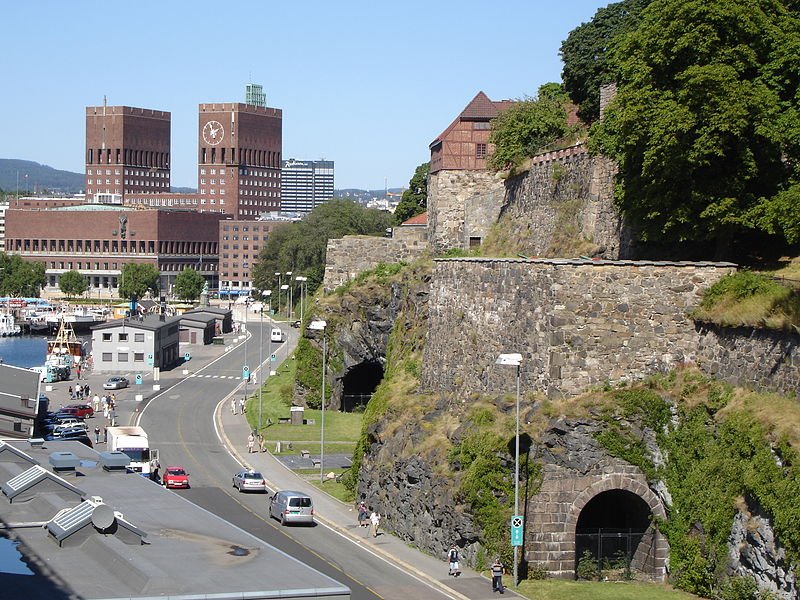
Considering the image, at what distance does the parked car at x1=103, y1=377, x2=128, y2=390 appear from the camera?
112m

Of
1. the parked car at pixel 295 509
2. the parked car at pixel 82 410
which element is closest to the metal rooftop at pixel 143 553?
the parked car at pixel 295 509

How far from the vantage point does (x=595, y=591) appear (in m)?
43.3

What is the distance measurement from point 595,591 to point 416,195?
336ft

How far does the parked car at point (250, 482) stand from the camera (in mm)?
63750

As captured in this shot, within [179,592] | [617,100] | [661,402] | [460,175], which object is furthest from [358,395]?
[179,592]

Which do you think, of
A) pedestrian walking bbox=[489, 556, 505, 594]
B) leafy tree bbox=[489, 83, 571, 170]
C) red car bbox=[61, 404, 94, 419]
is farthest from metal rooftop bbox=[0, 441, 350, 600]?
red car bbox=[61, 404, 94, 419]

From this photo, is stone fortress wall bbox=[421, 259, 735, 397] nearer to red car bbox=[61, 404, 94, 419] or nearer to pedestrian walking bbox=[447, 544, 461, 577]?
pedestrian walking bbox=[447, 544, 461, 577]

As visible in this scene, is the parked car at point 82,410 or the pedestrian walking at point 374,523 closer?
the pedestrian walking at point 374,523

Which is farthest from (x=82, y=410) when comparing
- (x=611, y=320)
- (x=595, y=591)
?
(x=595, y=591)

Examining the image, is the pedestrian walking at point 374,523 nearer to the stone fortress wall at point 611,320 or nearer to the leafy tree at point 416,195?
the stone fortress wall at point 611,320

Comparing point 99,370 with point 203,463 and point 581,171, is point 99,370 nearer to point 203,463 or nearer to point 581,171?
point 203,463

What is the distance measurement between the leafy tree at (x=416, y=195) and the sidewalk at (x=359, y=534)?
58.5 m

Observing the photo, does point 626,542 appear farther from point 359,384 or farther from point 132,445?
point 359,384

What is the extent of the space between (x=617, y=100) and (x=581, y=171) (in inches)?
401
